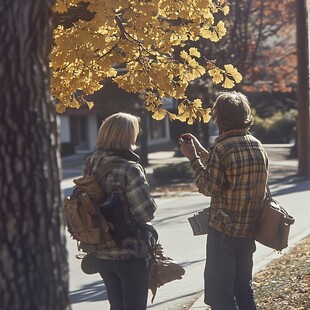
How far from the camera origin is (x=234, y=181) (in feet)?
18.9

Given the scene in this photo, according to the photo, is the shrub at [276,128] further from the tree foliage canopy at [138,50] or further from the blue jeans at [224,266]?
the blue jeans at [224,266]

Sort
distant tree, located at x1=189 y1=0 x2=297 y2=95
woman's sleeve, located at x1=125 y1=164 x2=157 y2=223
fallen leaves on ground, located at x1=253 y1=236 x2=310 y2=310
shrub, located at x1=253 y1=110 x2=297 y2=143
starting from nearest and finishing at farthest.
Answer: woman's sleeve, located at x1=125 y1=164 x2=157 y2=223 < fallen leaves on ground, located at x1=253 y1=236 x2=310 y2=310 < distant tree, located at x1=189 y1=0 x2=297 y2=95 < shrub, located at x1=253 y1=110 x2=297 y2=143

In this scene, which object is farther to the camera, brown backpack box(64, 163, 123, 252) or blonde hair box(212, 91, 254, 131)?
blonde hair box(212, 91, 254, 131)

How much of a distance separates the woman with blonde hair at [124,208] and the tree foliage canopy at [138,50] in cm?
213

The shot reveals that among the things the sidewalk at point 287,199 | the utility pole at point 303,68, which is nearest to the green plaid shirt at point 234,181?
the sidewalk at point 287,199

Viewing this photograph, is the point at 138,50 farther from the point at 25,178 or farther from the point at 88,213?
the point at 25,178

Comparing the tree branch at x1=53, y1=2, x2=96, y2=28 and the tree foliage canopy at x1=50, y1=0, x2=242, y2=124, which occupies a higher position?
the tree branch at x1=53, y1=2, x2=96, y2=28

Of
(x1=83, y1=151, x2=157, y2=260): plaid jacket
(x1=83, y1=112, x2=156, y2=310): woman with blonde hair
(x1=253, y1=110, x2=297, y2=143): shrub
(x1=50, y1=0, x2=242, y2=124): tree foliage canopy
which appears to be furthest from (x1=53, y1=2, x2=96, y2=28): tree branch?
(x1=253, y1=110, x2=297, y2=143): shrub

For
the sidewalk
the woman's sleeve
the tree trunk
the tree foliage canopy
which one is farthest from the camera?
the sidewalk

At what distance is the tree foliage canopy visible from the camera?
7.69 metres

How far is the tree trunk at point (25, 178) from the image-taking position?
11.5ft

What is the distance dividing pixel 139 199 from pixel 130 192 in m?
0.07

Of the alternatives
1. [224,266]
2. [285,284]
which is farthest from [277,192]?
[224,266]

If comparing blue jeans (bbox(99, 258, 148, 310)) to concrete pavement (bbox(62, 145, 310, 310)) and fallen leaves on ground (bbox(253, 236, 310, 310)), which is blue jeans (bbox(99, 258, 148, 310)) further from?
concrete pavement (bbox(62, 145, 310, 310))
